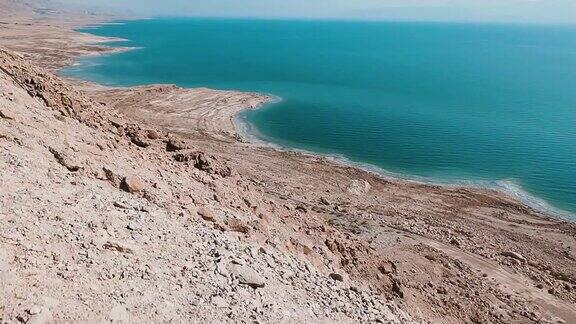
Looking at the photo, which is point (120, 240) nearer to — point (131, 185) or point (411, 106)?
point (131, 185)

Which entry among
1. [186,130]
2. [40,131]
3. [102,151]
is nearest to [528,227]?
[102,151]

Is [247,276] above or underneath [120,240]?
underneath

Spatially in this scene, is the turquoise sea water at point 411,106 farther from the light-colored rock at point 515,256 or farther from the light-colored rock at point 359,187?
the light-colored rock at point 515,256

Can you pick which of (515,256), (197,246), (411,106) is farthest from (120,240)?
(411,106)

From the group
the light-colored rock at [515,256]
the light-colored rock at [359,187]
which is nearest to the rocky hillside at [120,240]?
the light-colored rock at [515,256]

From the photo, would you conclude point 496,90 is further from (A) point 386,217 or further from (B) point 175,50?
(B) point 175,50
